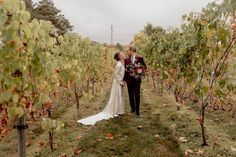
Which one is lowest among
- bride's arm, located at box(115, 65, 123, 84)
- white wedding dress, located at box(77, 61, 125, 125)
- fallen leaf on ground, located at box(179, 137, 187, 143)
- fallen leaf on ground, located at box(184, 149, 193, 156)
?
fallen leaf on ground, located at box(184, 149, 193, 156)

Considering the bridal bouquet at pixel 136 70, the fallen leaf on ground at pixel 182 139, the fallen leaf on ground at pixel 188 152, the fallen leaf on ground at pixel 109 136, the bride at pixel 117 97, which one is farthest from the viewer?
the bride at pixel 117 97

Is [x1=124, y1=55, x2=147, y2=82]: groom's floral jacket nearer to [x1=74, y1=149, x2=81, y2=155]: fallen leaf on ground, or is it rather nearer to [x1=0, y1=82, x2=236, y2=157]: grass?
[x1=0, y1=82, x2=236, y2=157]: grass

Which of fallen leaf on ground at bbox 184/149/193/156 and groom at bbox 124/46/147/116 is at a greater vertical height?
groom at bbox 124/46/147/116

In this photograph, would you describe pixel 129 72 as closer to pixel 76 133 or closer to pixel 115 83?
pixel 115 83

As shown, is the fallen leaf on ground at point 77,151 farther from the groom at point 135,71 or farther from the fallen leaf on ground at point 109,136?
the groom at point 135,71

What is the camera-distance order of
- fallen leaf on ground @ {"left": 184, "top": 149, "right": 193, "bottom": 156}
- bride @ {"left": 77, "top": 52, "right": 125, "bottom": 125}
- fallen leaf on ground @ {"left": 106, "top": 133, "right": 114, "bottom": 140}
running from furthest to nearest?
bride @ {"left": 77, "top": 52, "right": 125, "bottom": 125} < fallen leaf on ground @ {"left": 106, "top": 133, "right": 114, "bottom": 140} < fallen leaf on ground @ {"left": 184, "top": 149, "right": 193, "bottom": 156}

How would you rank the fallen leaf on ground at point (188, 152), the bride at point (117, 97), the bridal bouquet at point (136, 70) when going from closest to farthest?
the fallen leaf on ground at point (188, 152) → the bridal bouquet at point (136, 70) → the bride at point (117, 97)

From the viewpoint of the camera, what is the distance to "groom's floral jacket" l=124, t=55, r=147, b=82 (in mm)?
10320

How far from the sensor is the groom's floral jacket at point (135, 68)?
1032 cm

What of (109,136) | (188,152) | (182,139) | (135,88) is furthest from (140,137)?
(135,88)

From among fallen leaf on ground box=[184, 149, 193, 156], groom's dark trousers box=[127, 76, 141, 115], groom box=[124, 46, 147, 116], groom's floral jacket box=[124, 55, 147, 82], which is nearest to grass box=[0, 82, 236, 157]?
fallen leaf on ground box=[184, 149, 193, 156]

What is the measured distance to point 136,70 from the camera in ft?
33.9

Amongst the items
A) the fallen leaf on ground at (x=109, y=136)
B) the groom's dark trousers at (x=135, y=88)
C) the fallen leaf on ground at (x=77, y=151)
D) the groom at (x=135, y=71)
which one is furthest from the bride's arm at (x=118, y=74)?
the fallen leaf on ground at (x=77, y=151)

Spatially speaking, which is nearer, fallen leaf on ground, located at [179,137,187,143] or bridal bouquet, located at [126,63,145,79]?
fallen leaf on ground, located at [179,137,187,143]
